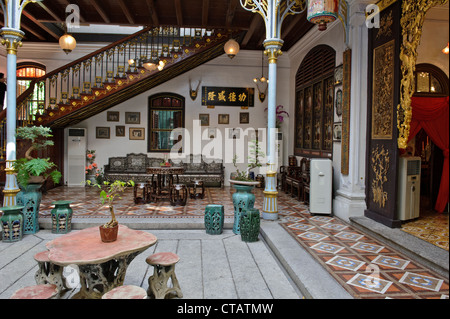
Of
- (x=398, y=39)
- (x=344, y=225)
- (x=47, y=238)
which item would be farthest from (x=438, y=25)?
(x=47, y=238)

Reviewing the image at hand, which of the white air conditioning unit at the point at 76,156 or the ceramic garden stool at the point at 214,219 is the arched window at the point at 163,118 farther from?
the ceramic garden stool at the point at 214,219

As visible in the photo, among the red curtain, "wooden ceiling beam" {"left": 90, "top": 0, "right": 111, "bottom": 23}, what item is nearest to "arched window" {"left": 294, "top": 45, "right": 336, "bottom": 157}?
→ the red curtain

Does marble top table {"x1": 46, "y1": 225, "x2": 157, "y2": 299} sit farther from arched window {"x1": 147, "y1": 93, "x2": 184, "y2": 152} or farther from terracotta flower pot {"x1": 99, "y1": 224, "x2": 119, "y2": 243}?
arched window {"x1": 147, "y1": 93, "x2": 184, "y2": 152}

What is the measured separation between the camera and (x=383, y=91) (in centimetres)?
554

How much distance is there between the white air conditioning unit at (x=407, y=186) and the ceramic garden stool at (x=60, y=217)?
549cm

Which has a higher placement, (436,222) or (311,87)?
(311,87)

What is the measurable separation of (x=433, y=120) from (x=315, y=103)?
3.06 meters

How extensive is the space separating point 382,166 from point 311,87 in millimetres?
4218

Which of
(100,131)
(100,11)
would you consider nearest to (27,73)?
(100,131)

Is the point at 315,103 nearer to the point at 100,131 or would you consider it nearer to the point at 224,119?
the point at 224,119

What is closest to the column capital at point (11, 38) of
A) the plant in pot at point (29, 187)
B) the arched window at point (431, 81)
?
the plant in pot at point (29, 187)

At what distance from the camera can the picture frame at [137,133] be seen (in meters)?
11.1

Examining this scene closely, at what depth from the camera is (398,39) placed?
5129 mm

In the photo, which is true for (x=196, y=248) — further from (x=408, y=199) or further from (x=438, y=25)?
(x=438, y=25)
